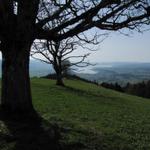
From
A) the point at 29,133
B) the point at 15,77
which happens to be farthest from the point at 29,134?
the point at 15,77

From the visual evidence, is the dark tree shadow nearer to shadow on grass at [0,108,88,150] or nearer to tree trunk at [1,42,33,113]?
shadow on grass at [0,108,88,150]

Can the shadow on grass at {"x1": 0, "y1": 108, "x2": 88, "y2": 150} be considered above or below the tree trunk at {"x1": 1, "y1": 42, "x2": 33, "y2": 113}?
below

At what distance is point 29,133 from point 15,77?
2869 millimetres

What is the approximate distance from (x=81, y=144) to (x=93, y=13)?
4872mm

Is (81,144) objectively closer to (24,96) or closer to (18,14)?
(24,96)

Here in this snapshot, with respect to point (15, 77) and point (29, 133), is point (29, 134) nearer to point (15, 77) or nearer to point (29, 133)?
point (29, 133)

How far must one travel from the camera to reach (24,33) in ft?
45.0

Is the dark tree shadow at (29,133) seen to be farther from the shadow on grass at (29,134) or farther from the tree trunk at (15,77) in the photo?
the tree trunk at (15,77)

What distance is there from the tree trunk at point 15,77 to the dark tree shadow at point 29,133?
351 millimetres

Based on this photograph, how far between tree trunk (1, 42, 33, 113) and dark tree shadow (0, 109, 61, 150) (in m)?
0.35

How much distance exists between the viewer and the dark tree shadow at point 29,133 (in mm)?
10377

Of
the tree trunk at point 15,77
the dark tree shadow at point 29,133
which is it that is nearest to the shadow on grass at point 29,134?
the dark tree shadow at point 29,133

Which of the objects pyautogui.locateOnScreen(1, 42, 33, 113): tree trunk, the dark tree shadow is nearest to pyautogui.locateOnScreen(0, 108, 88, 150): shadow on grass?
the dark tree shadow

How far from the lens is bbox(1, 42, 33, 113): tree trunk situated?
14.0 meters
